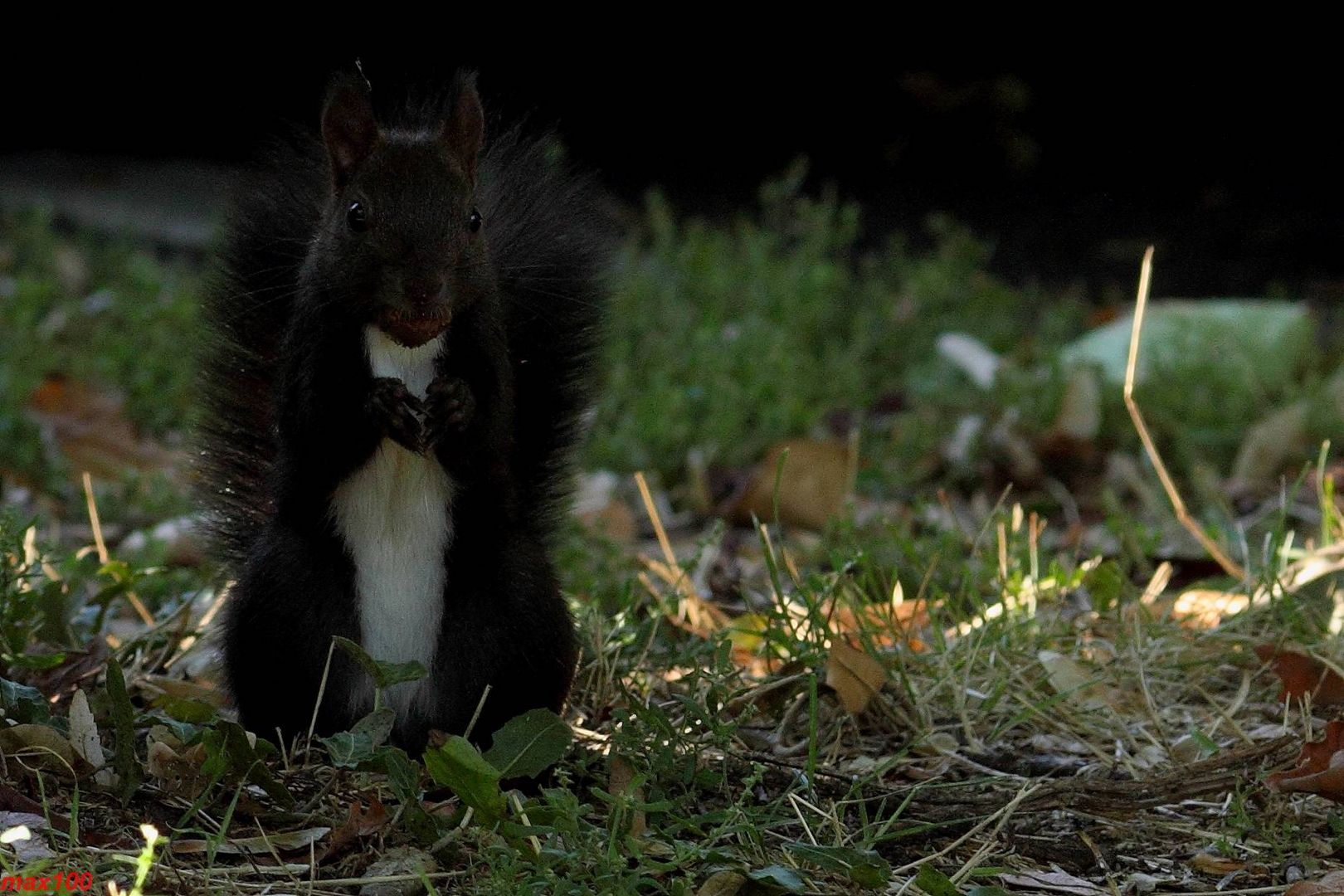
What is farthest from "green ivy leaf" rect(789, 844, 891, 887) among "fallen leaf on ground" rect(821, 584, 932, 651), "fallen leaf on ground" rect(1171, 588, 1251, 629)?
"fallen leaf on ground" rect(1171, 588, 1251, 629)

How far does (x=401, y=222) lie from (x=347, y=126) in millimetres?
175

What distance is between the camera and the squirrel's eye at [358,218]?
6.93 feet

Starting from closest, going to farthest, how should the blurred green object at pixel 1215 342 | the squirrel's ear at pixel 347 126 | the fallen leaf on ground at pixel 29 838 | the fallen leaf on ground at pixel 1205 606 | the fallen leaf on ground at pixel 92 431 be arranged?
the fallen leaf on ground at pixel 29 838
the squirrel's ear at pixel 347 126
the fallen leaf on ground at pixel 1205 606
the fallen leaf on ground at pixel 92 431
the blurred green object at pixel 1215 342

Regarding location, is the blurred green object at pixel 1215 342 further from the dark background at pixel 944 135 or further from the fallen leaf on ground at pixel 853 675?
the fallen leaf on ground at pixel 853 675

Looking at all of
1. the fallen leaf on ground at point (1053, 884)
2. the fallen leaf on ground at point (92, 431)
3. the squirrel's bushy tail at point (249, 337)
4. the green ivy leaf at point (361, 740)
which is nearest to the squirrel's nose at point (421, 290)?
the squirrel's bushy tail at point (249, 337)

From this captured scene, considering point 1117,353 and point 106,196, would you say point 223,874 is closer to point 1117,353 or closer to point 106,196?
point 1117,353

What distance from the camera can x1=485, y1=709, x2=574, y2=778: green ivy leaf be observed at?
2086 mm

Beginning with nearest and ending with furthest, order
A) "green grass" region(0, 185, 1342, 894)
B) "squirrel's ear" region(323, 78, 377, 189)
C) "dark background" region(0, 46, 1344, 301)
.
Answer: "green grass" region(0, 185, 1342, 894), "squirrel's ear" region(323, 78, 377, 189), "dark background" region(0, 46, 1344, 301)

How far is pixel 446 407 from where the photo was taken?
209cm

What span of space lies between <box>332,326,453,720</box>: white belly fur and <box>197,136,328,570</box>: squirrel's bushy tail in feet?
0.71

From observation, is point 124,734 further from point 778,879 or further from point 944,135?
point 944,135

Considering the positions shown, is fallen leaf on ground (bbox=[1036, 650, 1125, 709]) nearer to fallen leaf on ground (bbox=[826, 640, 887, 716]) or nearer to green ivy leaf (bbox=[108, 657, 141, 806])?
fallen leaf on ground (bbox=[826, 640, 887, 716])

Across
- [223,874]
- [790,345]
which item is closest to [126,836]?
[223,874]

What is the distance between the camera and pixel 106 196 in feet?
21.4
